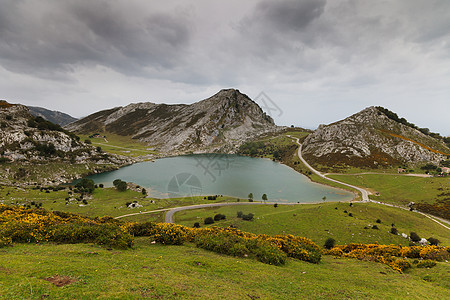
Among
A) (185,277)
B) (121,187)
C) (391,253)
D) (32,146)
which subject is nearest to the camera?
(185,277)

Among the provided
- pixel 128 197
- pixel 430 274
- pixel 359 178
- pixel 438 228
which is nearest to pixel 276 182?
pixel 359 178

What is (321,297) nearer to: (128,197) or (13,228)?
(13,228)

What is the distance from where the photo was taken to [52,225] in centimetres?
2484

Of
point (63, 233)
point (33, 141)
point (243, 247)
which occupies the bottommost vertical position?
point (243, 247)

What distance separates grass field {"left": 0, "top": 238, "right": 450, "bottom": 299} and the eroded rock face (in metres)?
122

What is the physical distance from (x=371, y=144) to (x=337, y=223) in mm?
118538

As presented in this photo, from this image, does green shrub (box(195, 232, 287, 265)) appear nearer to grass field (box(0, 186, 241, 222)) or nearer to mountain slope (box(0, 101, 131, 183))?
grass field (box(0, 186, 241, 222))

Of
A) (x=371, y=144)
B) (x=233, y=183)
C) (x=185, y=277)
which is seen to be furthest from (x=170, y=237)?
(x=371, y=144)

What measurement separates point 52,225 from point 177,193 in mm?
67750

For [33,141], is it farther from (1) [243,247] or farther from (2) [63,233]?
(1) [243,247]

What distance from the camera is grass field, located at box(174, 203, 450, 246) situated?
43453 millimetres

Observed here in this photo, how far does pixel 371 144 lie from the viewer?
135250mm

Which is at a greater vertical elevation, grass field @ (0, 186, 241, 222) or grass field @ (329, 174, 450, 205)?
grass field @ (329, 174, 450, 205)

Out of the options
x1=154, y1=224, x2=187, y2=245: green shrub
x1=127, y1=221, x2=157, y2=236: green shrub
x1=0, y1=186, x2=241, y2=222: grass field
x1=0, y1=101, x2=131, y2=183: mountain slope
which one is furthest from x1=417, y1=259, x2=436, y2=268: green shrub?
x1=0, y1=101, x2=131, y2=183: mountain slope
